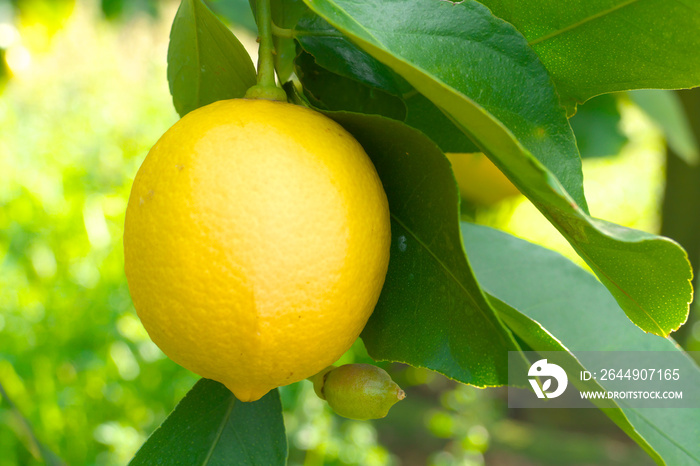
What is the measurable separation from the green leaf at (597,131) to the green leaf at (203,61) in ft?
2.30

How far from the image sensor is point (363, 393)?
40 centimetres

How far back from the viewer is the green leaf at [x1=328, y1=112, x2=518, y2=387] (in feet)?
1.22

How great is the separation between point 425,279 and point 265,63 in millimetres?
188

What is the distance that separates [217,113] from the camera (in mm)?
380

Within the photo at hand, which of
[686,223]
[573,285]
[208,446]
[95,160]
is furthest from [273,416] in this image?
[95,160]

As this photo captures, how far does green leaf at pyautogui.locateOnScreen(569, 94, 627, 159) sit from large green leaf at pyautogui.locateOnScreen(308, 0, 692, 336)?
711 millimetres

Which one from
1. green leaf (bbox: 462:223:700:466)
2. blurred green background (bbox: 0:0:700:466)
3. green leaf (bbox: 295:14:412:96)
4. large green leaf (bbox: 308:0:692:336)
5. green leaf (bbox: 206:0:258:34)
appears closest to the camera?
large green leaf (bbox: 308:0:692:336)

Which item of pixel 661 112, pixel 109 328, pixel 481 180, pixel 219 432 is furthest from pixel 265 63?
pixel 109 328

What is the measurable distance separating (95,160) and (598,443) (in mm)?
2509

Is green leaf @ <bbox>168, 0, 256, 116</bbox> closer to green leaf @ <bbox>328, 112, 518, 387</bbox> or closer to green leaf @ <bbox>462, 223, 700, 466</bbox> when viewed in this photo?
green leaf @ <bbox>328, 112, 518, 387</bbox>

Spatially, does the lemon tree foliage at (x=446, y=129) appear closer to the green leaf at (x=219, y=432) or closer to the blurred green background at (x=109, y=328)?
the green leaf at (x=219, y=432)

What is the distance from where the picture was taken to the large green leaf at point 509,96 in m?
0.32

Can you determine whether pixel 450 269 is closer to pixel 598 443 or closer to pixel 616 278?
pixel 616 278

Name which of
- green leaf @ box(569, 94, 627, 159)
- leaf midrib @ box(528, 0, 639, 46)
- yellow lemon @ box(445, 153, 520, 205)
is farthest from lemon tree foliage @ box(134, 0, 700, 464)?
green leaf @ box(569, 94, 627, 159)
